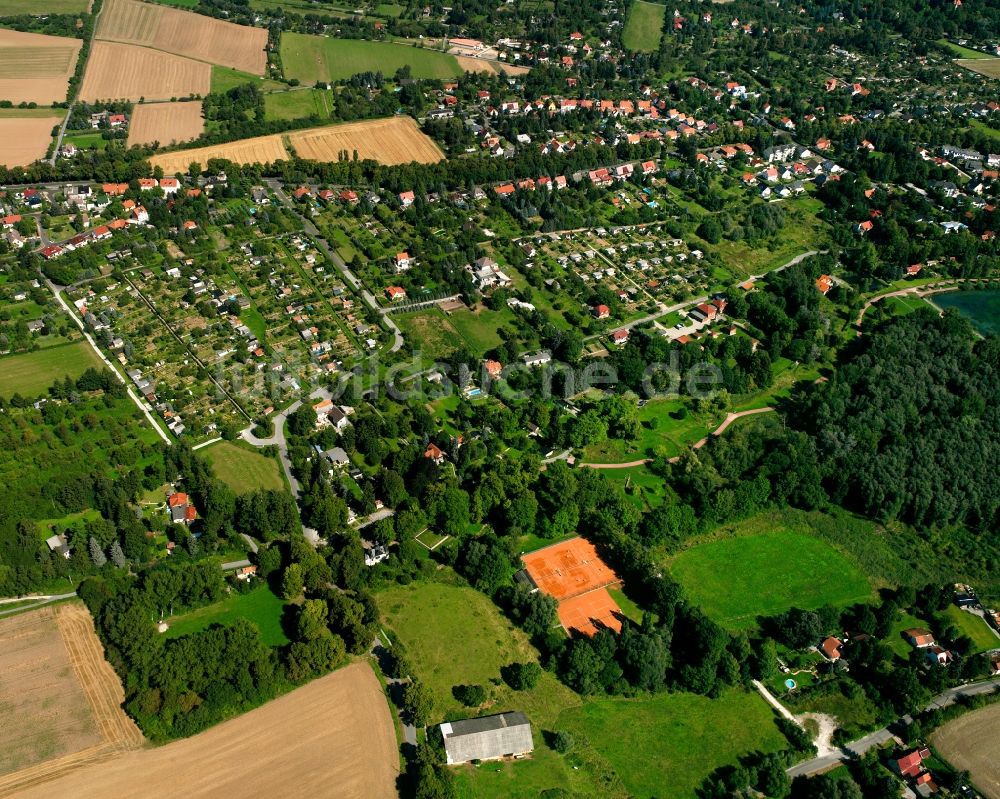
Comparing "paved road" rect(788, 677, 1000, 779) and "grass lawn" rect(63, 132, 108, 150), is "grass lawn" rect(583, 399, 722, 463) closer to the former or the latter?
"paved road" rect(788, 677, 1000, 779)

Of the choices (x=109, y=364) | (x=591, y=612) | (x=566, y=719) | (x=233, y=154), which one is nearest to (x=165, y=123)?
(x=233, y=154)

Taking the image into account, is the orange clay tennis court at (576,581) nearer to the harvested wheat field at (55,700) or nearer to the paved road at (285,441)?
the paved road at (285,441)

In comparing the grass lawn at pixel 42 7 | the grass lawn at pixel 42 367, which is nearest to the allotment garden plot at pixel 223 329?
the grass lawn at pixel 42 367

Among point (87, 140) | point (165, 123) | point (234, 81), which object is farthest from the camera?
point (234, 81)

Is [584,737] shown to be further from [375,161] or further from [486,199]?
[375,161]

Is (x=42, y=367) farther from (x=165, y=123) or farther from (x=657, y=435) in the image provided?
(x=165, y=123)

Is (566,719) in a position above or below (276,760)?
above

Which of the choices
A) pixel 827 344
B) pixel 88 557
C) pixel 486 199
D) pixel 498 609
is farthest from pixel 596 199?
pixel 88 557
